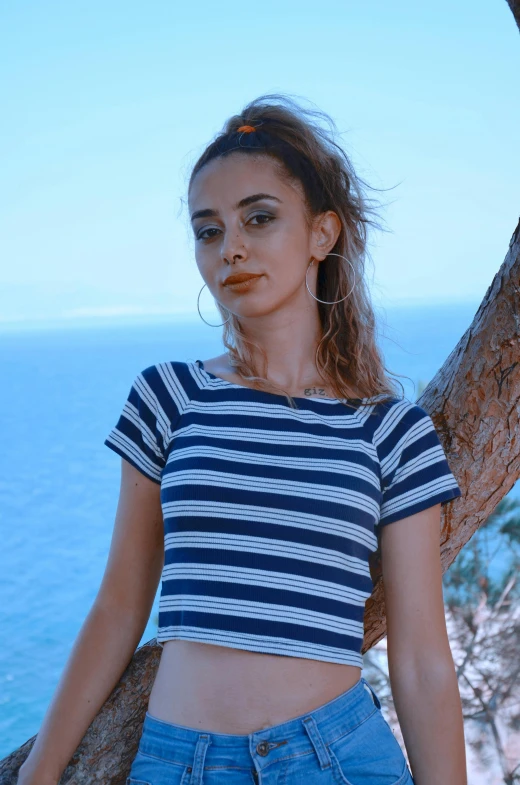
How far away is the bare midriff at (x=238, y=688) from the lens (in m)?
1.19

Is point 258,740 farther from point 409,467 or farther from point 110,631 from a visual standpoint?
point 409,467

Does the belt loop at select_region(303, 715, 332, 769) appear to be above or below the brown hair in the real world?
below

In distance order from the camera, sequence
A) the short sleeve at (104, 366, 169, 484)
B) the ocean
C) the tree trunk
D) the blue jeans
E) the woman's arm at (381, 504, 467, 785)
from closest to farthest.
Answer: the blue jeans
the woman's arm at (381, 504, 467, 785)
the short sleeve at (104, 366, 169, 484)
the tree trunk
the ocean

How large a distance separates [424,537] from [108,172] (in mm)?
26504

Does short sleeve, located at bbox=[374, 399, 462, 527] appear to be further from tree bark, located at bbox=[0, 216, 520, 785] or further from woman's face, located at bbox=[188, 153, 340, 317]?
woman's face, located at bbox=[188, 153, 340, 317]

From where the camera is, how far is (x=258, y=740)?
1.16m

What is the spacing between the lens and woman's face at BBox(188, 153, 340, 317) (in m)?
1.46

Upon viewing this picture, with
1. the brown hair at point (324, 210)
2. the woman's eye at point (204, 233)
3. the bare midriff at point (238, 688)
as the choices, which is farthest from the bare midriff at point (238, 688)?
the woman's eye at point (204, 233)

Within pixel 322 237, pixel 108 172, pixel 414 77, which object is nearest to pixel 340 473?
pixel 322 237

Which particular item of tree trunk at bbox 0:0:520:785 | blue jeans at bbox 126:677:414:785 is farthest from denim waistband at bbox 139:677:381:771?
tree trunk at bbox 0:0:520:785

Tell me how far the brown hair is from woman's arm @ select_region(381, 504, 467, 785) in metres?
0.28

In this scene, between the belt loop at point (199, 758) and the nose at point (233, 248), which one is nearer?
the belt loop at point (199, 758)

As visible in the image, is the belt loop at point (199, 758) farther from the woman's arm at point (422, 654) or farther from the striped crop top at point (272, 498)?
the woman's arm at point (422, 654)

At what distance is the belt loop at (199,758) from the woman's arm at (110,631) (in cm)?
27
